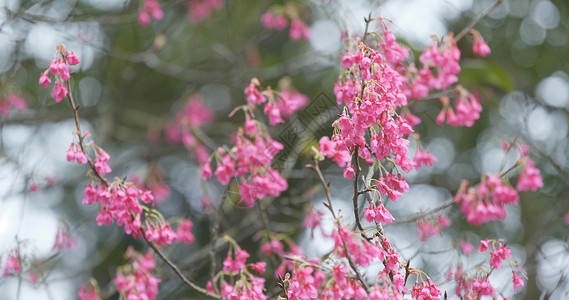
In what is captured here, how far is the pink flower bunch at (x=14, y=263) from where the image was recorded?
2.91 metres

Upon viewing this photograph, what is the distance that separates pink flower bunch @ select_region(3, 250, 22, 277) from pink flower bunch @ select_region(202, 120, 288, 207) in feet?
4.18

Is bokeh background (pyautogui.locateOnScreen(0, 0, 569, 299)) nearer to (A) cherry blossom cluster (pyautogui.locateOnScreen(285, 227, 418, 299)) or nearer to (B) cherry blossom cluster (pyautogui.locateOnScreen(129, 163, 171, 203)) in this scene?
(B) cherry blossom cluster (pyautogui.locateOnScreen(129, 163, 171, 203))

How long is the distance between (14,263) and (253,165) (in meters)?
1.57

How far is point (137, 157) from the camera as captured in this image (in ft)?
17.1

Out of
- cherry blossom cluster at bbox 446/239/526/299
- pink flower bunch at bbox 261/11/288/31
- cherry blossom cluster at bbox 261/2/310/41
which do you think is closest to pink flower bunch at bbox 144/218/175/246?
cherry blossom cluster at bbox 446/239/526/299

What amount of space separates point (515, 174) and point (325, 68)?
2.24 m

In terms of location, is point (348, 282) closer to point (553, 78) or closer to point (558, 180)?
point (558, 180)

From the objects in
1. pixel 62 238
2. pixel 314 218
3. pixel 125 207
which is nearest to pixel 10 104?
pixel 62 238

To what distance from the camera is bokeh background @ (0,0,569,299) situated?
4418 mm

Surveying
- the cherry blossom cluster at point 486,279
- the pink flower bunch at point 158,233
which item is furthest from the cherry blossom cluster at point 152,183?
the cherry blossom cluster at point 486,279

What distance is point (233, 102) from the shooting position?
6156 millimetres

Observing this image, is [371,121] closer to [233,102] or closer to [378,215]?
[378,215]

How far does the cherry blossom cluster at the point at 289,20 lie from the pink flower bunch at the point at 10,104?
2.31 metres

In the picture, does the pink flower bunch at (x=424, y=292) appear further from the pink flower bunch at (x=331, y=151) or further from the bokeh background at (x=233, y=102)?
the bokeh background at (x=233, y=102)
